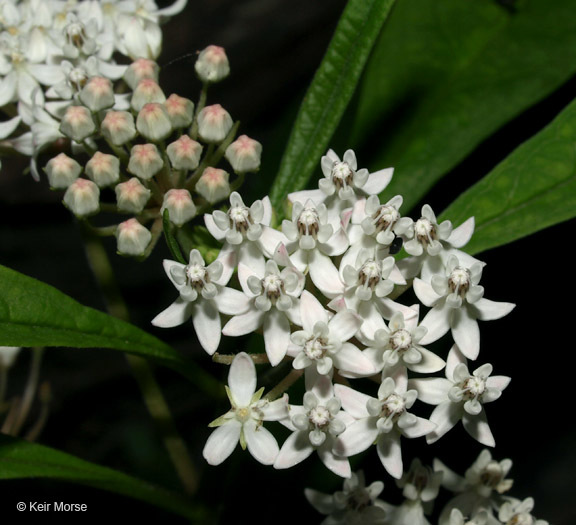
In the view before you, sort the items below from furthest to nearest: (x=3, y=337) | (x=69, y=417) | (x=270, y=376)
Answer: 1. (x=69, y=417)
2. (x=270, y=376)
3. (x=3, y=337)

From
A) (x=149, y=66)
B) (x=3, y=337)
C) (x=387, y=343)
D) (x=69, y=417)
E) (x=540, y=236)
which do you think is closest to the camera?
(x=3, y=337)

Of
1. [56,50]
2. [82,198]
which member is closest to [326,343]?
[82,198]

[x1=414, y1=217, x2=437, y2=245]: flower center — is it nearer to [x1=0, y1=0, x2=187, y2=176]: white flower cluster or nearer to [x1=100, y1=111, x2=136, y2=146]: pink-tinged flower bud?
[x1=100, y1=111, x2=136, y2=146]: pink-tinged flower bud

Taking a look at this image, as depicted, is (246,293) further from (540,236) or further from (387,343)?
(540,236)

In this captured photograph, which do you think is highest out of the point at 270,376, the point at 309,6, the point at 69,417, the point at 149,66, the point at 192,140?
the point at 309,6

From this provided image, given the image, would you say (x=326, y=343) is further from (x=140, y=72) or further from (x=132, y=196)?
(x=140, y=72)

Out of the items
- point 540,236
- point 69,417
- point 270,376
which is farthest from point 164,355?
point 69,417
